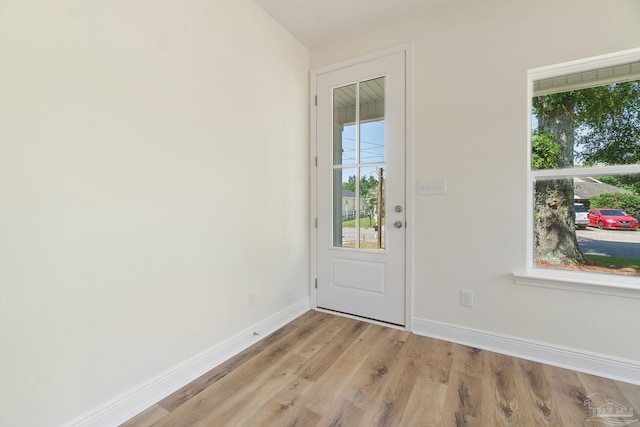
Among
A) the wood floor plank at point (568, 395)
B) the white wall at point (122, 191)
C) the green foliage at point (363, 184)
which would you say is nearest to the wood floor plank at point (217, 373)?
the white wall at point (122, 191)

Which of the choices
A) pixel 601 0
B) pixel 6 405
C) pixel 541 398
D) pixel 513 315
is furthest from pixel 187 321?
pixel 601 0

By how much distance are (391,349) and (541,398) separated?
2.84ft

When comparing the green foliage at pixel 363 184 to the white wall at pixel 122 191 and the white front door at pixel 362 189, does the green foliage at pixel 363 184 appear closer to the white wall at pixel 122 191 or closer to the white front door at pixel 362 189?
the white front door at pixel 362 189

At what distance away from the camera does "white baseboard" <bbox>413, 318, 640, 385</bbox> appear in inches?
66.9

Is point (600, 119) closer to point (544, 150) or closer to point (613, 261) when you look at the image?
point (544, 150)

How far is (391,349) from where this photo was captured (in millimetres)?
2062

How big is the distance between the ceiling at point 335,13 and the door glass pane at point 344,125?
49 cm

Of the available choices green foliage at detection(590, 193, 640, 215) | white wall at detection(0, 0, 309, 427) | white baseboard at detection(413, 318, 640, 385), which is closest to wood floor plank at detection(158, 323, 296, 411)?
white wall at detection(0, 0, 309, 427)

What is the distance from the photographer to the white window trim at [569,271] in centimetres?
173

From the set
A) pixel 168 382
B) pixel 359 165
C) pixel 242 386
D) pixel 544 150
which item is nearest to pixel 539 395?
pixel 544 150

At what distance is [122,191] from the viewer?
141cm

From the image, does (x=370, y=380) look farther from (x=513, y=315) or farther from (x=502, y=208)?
(x=502, y=208)

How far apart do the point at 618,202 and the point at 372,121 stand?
178cm

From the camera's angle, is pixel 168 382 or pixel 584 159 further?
pixel 584 159
